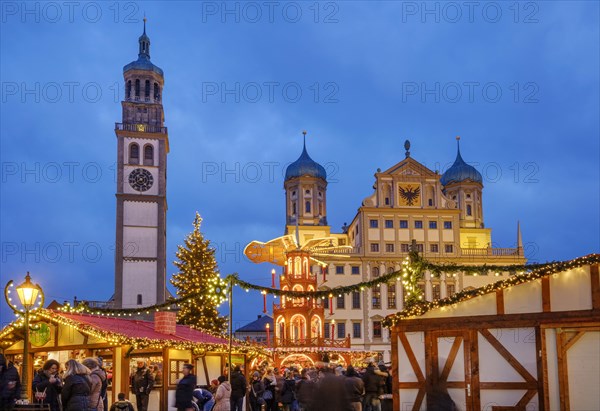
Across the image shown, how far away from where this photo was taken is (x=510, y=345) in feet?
57.5

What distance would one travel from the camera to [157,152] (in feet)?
224

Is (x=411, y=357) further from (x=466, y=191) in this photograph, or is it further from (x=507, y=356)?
(x=466, y=191)

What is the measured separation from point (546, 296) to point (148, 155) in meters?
54.7

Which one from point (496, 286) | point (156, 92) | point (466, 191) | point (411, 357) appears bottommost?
point (411, 357)

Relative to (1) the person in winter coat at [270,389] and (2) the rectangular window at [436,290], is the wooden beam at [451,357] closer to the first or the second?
(1) the person in winter coat at [270,389]

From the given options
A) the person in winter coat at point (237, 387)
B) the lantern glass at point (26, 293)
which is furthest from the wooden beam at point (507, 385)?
the lantern glass at point (26, 293)

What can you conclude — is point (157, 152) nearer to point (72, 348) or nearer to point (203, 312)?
point (203, 312)

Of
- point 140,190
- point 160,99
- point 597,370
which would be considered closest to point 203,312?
point 140,190

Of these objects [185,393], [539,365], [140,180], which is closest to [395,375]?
[539,365]

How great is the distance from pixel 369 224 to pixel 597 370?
5159 centimetres

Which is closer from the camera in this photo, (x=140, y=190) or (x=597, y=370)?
(x=597, y=370)

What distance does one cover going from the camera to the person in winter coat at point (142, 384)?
21266 mm

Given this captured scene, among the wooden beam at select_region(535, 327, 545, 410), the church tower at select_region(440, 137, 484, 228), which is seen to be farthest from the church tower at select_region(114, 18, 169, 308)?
the wooden beam at select_region(535, 327, 545, 410)

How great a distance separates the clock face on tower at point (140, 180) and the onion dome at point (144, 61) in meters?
11.7
